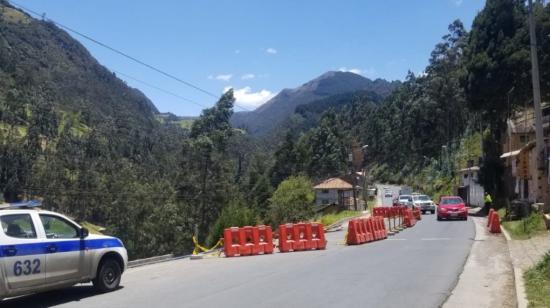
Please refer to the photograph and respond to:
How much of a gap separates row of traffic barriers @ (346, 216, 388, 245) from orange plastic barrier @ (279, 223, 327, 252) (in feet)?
5.17

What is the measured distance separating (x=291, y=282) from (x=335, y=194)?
261 feet

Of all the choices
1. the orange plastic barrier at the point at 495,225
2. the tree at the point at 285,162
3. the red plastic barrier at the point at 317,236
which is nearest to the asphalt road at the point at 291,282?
the red plastic barrier at the point at 317,236

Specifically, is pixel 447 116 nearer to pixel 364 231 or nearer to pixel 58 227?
pixel 364 231

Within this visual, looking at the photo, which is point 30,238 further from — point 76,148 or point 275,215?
point 76,148

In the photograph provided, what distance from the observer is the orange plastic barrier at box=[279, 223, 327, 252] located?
63.5 ft

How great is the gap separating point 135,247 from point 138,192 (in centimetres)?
740

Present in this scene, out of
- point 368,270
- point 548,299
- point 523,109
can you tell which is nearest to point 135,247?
point 523,109

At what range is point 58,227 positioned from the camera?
1073 cm

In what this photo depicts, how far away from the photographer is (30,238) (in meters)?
10.0

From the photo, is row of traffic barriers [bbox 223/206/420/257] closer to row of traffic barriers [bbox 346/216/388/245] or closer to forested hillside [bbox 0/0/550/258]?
row of traffic barriers [bbox 346/216/388/245]

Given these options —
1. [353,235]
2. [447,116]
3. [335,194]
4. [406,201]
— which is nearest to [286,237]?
[353,235]

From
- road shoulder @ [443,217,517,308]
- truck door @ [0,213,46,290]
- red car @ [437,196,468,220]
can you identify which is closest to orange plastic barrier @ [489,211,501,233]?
road shoulder @ [443,217,517,308]

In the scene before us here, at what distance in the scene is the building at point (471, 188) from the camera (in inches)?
2167

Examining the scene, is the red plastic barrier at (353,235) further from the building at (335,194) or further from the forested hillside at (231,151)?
the building at (335,194)
